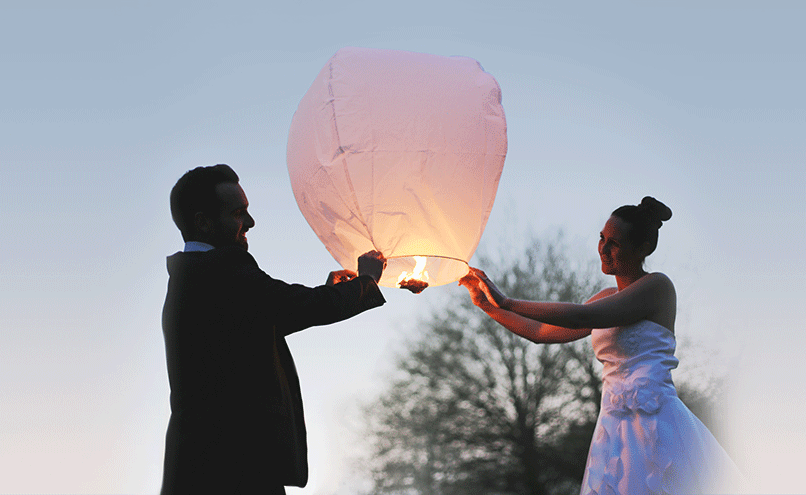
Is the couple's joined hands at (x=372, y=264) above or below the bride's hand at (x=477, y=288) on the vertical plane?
below

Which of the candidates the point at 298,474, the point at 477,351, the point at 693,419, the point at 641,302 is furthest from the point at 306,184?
the point at 477,351

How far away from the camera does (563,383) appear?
1365cm

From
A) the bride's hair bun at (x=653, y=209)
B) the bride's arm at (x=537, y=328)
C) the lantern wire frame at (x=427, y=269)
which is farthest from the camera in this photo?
the bride's arm at (x=537, y=328)

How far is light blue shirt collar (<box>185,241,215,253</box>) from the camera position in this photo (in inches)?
98.6

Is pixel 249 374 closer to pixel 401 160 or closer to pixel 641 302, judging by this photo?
pixel 401 160

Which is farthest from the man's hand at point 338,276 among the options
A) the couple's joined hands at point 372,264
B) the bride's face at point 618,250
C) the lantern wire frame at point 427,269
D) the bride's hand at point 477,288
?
the bride's face at point 618,250

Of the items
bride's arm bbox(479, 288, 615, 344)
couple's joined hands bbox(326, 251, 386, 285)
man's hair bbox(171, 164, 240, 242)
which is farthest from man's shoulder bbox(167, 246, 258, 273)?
bride's arm bbox(479, 288, 615, 344)

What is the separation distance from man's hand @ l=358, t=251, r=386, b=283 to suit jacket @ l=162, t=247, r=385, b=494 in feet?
0.92

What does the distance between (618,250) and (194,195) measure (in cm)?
191

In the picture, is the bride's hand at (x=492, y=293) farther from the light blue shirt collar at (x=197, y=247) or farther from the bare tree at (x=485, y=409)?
the bare tree at (x=485, y=409)

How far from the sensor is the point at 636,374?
10.5 feet

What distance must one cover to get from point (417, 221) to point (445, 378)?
38.4ft

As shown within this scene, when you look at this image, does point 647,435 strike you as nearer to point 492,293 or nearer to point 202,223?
point 492,293

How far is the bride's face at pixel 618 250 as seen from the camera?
3.35m
